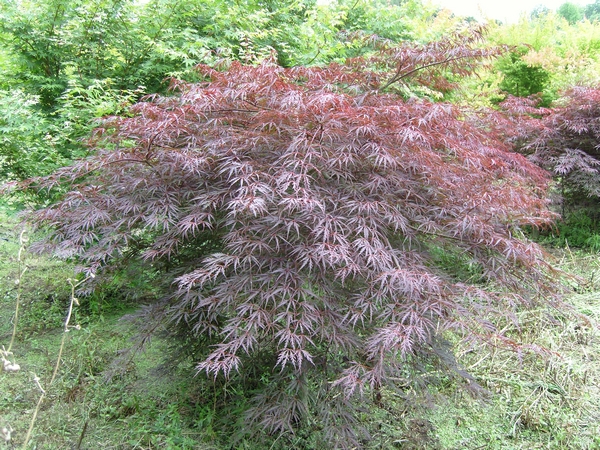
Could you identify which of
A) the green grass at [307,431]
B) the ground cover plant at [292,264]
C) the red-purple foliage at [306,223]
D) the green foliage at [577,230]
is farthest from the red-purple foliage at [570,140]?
the red-purple foliage at [306,223]

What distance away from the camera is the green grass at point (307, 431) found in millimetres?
2576

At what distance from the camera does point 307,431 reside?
256cm

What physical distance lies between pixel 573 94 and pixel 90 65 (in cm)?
545

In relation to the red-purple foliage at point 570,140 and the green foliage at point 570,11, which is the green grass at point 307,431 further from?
the green foliage at point 570,11

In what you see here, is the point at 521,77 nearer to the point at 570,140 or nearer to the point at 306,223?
the point at 570,140

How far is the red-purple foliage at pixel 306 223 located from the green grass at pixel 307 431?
1.70 feet

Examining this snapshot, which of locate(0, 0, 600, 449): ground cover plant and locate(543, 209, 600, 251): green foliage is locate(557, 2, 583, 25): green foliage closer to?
locate(543, 209, 600, 251): green foliage

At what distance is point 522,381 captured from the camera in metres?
3.14

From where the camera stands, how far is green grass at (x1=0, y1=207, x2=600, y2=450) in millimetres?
2576

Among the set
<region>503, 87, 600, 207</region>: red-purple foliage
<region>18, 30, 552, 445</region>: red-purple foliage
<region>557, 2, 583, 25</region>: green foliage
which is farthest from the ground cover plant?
<region>557, 2, 583, 25</region>: green foliage

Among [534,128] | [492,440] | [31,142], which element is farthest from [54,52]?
[534,128]

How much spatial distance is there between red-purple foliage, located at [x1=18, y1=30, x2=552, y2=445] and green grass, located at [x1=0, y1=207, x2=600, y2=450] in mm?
517

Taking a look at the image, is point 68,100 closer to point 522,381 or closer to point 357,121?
point 357,121

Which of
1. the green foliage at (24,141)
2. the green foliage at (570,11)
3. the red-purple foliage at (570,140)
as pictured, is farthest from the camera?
the green foliage at (570,11)
